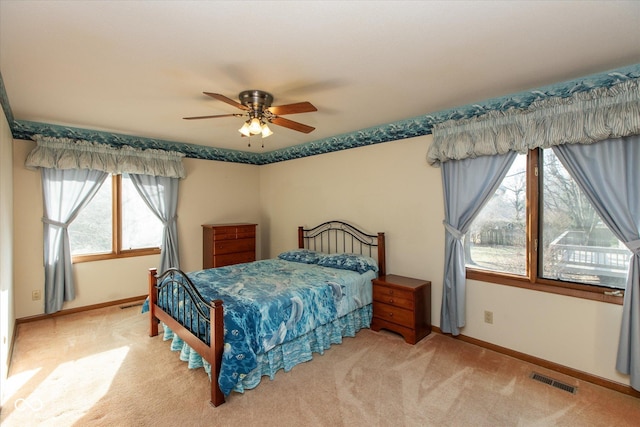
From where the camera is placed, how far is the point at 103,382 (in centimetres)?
257

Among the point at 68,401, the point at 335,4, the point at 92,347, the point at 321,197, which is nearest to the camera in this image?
the point at 335,4

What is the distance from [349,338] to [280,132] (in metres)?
2.83

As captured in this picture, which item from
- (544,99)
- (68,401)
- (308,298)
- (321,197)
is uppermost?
(544,99)

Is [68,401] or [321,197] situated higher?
[321,197]

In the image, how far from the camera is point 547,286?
9.22 feet

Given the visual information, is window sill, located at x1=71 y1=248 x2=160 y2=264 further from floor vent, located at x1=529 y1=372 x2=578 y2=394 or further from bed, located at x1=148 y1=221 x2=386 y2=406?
floor vent, located at x1=529 y1=372 x2=578 y2=394

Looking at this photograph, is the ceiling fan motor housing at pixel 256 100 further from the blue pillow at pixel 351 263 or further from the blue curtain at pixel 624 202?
the blue curtain at pixel 624 202

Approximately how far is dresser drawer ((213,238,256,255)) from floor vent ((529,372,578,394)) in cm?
413

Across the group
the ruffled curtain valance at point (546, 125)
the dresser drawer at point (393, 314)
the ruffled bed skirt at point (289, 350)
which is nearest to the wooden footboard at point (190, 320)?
the ruffled bed skirt at point (289, 350)

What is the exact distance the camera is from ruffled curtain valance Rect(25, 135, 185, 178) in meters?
3.73

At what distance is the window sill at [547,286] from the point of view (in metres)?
2.53

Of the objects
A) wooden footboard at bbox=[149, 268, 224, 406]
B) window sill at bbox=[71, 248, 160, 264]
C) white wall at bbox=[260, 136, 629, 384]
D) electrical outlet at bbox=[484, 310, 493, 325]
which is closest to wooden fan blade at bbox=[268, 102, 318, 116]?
wooden footboard at bbox=[149, 268, 224, 406]

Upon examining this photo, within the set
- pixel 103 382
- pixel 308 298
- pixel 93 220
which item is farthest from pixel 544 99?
pixel 93 220

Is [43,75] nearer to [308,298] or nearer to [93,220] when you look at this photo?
[93,220]
